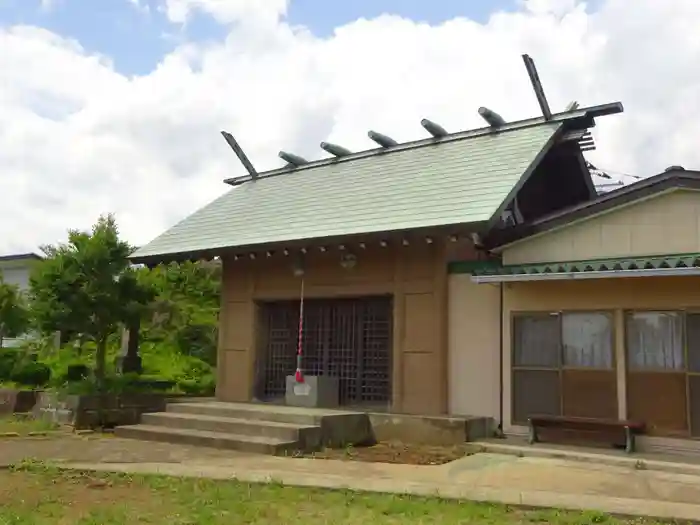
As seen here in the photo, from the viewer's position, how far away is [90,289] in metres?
12.9

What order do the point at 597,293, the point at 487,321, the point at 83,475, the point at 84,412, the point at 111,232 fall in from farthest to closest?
1. the point at 111,232
2. the point at 84,412
3. the point at 487,321
4. the point at 597,293
5. the point at 83,475

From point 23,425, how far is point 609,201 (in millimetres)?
10822

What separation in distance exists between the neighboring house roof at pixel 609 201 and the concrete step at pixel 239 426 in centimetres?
414

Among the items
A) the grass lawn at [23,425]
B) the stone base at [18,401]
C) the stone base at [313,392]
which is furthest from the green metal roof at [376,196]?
the stone base at [18,401]

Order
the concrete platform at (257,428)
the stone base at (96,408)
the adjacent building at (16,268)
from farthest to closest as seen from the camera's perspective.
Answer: the adjacent building at (16,268) → the stone base at (96,408) → the concrete platform at (257,428)

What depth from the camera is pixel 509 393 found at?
10.6 m

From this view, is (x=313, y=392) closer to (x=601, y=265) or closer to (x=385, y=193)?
(x=385, y=193)

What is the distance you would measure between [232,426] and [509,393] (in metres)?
4.34

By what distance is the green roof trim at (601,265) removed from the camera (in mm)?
8734

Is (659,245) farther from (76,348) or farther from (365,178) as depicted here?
(76,348)

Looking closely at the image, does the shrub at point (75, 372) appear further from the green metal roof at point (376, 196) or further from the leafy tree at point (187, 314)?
the green metal roof at point (376, 196)

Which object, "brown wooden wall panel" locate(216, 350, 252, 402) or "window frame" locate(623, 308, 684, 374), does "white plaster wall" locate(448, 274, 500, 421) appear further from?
"brown wooden wall panel" locate(216, 350, 252, 402)

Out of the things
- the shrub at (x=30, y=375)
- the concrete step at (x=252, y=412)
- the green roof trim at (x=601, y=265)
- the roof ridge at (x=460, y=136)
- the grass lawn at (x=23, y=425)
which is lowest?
the grass lawn at (x=23, y=425)

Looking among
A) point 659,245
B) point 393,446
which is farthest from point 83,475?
point 659,245
